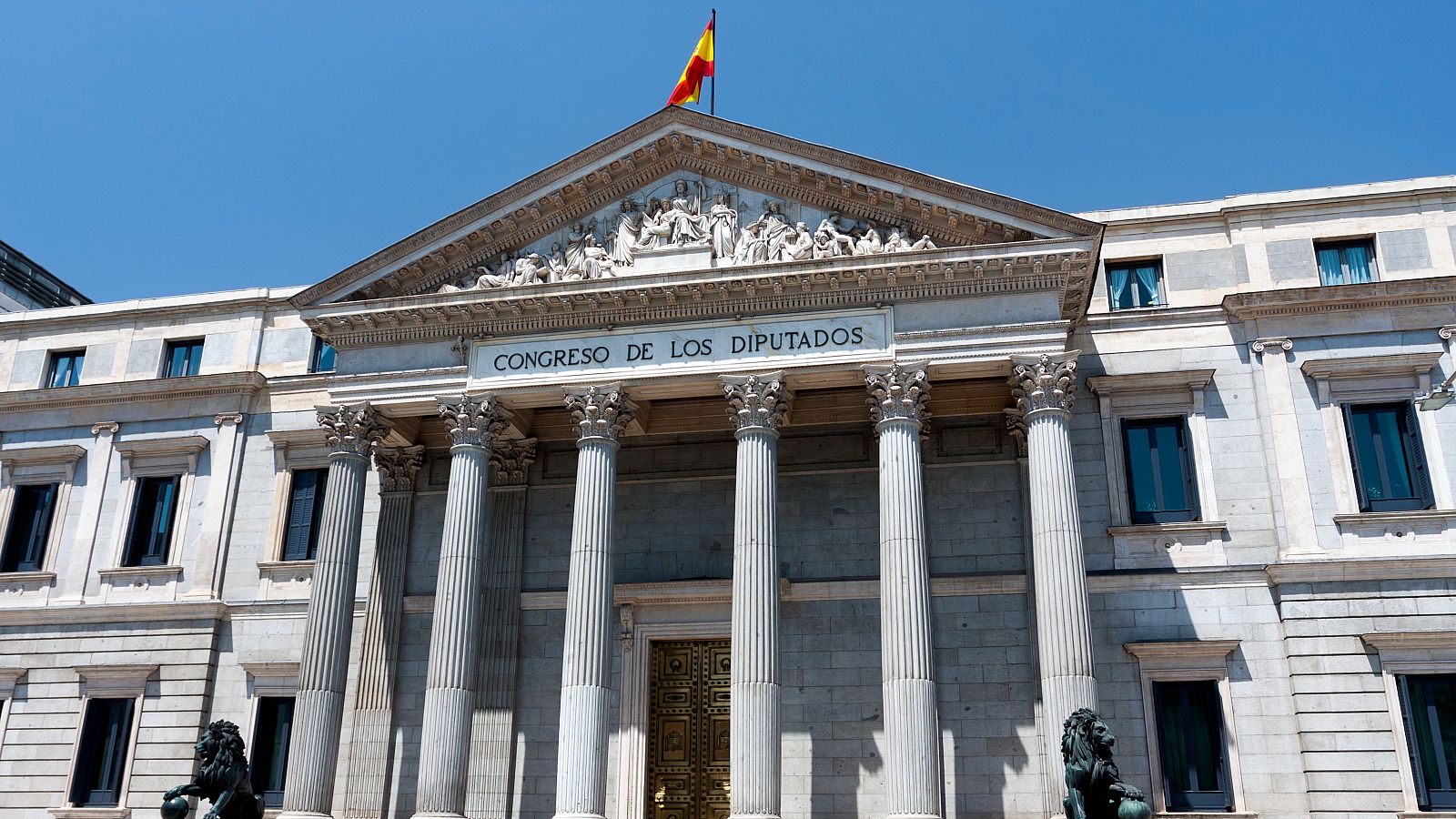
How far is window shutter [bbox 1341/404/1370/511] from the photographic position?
24.9 metres

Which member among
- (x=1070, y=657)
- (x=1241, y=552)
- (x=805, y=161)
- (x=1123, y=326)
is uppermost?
(x=805, y=161)


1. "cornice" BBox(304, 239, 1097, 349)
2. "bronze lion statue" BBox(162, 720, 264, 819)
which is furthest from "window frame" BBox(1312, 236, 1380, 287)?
"bronze lion statue" BBox(162, 720, 264, 819)

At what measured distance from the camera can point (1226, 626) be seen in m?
24.7

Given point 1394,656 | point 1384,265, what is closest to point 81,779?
point 1394,656

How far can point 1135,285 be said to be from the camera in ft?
92.2

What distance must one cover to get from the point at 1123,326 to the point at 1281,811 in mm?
10551

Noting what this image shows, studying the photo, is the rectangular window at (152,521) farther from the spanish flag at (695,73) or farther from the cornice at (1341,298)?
the cornice at (1341,298)

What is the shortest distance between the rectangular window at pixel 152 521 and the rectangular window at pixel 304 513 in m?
3.33

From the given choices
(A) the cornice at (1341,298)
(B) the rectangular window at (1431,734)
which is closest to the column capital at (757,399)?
(A) the cornice at (1341,298)

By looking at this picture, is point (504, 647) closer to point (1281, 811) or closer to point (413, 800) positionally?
point (413, 800)

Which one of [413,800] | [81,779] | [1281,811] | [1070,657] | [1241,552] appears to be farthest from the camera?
[81,779]

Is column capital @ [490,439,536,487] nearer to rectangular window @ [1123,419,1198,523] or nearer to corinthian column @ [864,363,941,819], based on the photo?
corinthian column @ [864,363,941,819]

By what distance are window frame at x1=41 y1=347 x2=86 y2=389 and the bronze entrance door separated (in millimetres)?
18684

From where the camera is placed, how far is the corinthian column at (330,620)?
78.6ft
